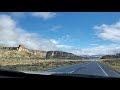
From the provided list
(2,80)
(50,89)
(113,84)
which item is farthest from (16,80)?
(113,84)

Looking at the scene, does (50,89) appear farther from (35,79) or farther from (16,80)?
(16,80)

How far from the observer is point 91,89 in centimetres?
459

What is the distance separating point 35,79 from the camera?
4.82 meters

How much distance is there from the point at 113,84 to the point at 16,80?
5.56ft
